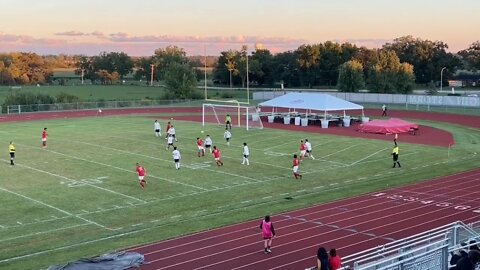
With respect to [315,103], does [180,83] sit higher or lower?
higher

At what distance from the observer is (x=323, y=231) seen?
2064cm

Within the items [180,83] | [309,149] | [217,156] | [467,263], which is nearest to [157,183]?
[217,156]

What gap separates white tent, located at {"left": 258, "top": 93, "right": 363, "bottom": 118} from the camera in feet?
183

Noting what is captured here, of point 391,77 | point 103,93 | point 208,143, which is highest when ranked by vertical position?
point 391,77

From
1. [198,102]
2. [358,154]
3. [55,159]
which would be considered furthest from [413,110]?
[55,159]

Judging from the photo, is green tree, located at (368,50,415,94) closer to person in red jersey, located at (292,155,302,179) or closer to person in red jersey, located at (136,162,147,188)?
person in red jersey, located at (292,155,302,179)

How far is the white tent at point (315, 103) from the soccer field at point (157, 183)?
8856mm

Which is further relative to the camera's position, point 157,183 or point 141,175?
point 157,183

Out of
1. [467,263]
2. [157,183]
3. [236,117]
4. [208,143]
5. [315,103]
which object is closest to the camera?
[467,263]

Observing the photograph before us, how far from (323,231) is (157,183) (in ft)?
35.3

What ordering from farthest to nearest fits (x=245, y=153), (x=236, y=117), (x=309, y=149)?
(x=236, y=117), (x=309, y=149), (x=245, y=153)

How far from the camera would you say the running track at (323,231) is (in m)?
17.6

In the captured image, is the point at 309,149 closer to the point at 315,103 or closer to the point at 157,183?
the point at 157,183

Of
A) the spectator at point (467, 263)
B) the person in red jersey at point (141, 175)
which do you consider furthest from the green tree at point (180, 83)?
the spectator at point (467, 263)
